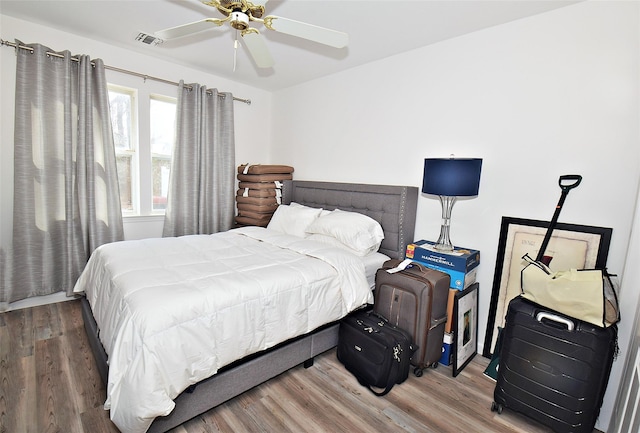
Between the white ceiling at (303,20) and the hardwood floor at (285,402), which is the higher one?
the white ceiling at (303,20)

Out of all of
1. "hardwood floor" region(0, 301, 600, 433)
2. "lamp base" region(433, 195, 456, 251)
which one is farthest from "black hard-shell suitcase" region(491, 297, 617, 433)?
"lamp base" region(433, 195, 456, 251)

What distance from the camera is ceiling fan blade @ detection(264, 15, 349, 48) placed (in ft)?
5.85

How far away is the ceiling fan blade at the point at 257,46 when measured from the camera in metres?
1.93

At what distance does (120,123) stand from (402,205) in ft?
10.4

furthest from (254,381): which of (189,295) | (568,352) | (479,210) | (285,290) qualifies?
(479,210)

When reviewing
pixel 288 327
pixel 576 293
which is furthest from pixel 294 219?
pixel 576 293

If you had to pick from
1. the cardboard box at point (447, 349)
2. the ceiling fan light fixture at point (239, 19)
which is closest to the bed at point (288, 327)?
the cardboard box at point (447, 349)

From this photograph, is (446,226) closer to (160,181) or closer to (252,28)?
(252,28)

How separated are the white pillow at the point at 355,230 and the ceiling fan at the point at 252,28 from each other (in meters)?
1.45

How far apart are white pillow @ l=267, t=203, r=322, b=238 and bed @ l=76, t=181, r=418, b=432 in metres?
0.22

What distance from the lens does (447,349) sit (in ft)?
7.44

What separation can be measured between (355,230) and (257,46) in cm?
164

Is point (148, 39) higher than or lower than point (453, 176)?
higher

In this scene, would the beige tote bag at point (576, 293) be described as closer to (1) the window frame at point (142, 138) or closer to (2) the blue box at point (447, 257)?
(2) the blue box at point (447, 257)
